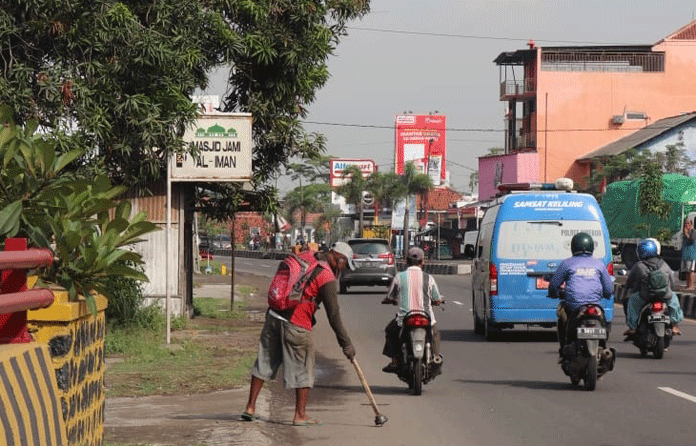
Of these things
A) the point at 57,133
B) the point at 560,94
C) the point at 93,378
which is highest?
the point at 560,94

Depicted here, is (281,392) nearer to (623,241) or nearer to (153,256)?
(153,256)

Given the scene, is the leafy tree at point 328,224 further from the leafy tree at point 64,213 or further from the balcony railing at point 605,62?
the leafy tree at point 64,213

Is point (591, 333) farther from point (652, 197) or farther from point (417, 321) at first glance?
point (652, 197)

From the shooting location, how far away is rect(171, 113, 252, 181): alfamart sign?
21125 mm

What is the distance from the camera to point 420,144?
111438 mm

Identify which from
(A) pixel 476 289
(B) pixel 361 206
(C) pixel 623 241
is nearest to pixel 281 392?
(A) pixel 476 289

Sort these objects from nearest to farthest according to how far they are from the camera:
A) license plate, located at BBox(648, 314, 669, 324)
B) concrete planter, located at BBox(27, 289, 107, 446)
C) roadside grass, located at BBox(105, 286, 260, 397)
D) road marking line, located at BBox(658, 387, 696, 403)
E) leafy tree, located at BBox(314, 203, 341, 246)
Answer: concrete planter, located at BBox(27, 289, 107, 446)
road marking line, located at BBox(658, 387, 696, 403)
roadside grass, located at BBox(105, 286, 260, 397)
license plate, located at BBox(648, 314, 669, 324)
leafy tree, located at BBox(314, 203, 341, 246)

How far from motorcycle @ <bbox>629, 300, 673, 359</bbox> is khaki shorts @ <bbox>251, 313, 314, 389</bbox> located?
7.28 metres

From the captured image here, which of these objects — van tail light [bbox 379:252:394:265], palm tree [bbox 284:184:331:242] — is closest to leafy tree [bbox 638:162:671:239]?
van tail light [bbox 379:252:394:265]

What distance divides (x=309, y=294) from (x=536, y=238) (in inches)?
364

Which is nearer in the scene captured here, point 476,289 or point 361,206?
point 476,289

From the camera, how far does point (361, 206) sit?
94.0 m

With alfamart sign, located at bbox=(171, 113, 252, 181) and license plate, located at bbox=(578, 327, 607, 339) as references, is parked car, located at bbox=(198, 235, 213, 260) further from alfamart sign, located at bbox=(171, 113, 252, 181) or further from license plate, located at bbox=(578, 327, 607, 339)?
license plate, located at bbox=(578, 327, 607, 339)

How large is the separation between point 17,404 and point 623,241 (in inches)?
1847
